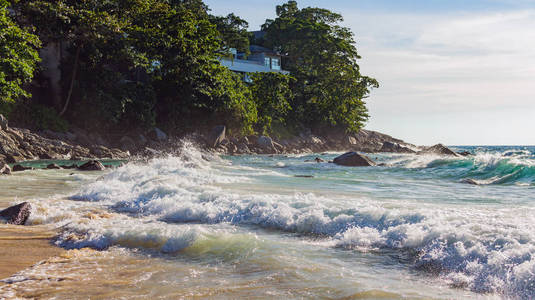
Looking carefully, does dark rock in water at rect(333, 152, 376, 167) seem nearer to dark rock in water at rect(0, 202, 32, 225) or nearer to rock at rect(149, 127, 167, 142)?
rock at rect(149, 127, 167, 142)

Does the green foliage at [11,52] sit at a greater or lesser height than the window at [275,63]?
lesser

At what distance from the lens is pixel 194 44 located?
33.8 meters

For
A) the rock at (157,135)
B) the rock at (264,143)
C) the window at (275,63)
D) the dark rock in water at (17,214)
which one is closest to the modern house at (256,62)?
the window at (275,63)

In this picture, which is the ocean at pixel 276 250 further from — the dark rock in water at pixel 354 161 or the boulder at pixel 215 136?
the boulder at pixel 215 136

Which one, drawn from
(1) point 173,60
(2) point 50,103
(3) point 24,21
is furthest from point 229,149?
(3) point 24,21

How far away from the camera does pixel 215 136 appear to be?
36.8 metres

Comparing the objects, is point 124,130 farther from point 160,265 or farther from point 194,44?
point 160,265

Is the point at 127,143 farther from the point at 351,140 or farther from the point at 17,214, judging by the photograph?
the point at 351,140

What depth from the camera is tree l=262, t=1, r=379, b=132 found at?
177 feet

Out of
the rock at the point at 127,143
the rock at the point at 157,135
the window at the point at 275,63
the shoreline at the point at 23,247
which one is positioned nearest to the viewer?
the shoreline at the point at 23,247

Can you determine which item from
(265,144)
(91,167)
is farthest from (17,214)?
(265,144)

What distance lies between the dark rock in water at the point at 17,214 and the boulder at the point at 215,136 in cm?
2950

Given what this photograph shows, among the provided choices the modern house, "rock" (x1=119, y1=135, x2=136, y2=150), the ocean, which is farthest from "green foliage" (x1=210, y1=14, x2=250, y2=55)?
the ocean

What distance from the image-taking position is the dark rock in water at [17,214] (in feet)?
23.0
